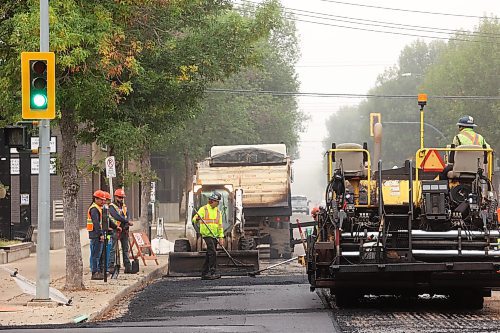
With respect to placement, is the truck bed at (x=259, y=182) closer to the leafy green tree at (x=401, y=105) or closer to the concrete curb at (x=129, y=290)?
the concrete curb at (x=129, y=290)

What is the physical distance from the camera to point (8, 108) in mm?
18531

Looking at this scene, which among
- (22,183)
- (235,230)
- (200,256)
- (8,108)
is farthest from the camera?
(22,183)

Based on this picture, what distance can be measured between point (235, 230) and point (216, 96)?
2511cm

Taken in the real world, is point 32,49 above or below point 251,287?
above

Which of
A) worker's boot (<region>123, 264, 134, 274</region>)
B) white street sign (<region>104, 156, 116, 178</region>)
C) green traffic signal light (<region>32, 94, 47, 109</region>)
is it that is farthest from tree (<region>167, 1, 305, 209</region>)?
green traffic signal light (<region>32, 94, 47, 109</region>)

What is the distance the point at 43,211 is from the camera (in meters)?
16.2

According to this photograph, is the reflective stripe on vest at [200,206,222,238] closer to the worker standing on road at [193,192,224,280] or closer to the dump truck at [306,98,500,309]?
the worker standing on road at [193,192,224,280]

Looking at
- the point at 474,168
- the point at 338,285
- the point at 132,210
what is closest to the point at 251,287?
the point at 338,285

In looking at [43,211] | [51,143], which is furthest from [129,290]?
[51,143]

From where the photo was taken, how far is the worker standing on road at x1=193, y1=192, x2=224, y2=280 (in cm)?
2252

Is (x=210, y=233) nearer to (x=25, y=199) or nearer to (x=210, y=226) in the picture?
(x=210, y=226)

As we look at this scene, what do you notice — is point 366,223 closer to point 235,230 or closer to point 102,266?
point 102,266

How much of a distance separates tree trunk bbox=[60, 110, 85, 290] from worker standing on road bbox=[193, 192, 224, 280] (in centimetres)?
389

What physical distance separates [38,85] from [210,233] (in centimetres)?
752
